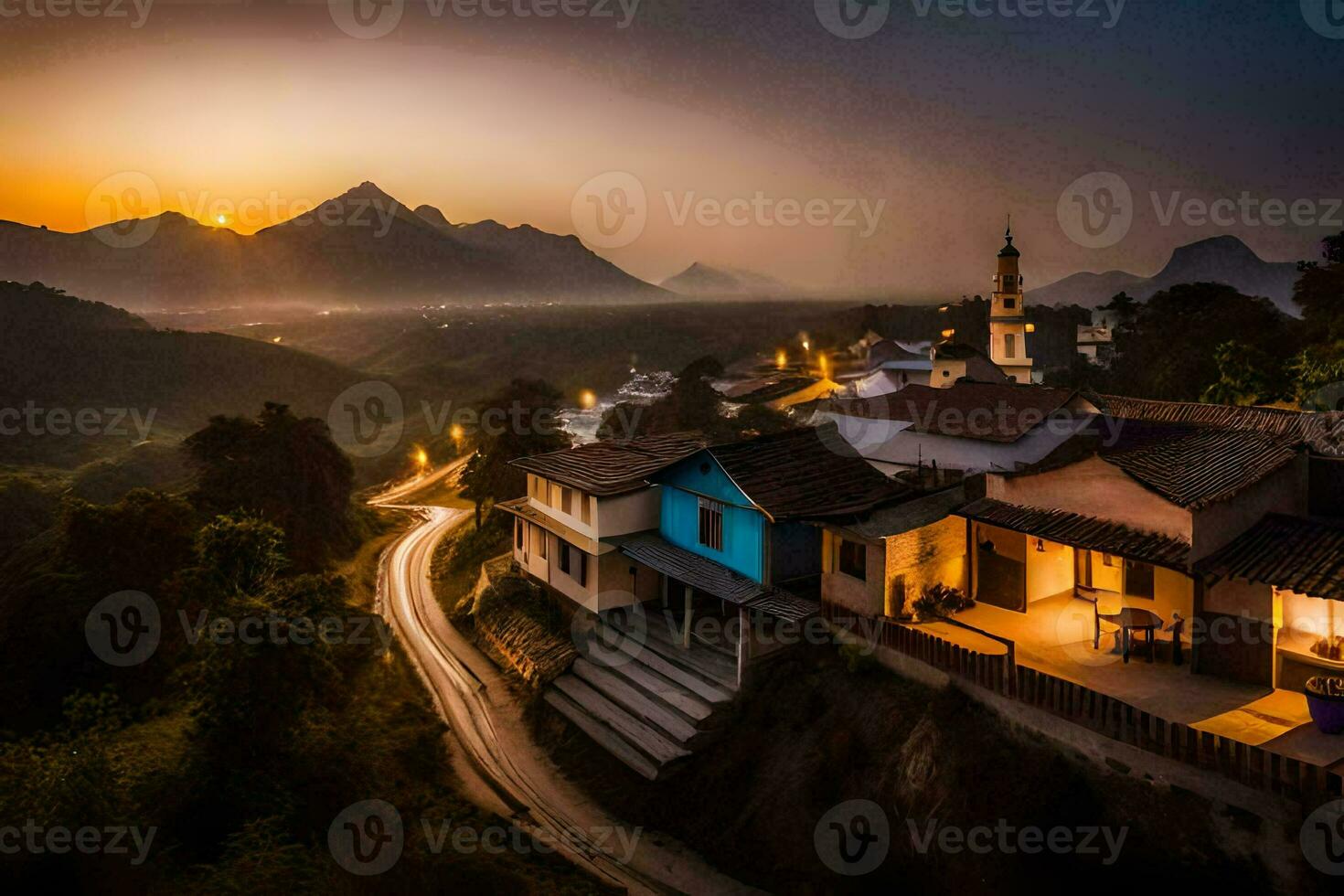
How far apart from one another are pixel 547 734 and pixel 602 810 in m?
3.84

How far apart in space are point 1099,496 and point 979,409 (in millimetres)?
16571

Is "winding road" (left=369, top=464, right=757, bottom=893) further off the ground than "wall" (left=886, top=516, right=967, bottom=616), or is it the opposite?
"wall" (left=886, top=516, right=967, bottom=616)

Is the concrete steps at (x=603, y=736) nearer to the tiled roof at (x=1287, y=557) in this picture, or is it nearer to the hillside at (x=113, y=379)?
the tiled roof at (x=1287, y=557)

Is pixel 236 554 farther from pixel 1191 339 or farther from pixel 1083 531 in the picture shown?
pixel 1191 339

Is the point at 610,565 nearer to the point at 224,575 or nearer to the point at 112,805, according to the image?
the point at 224,575

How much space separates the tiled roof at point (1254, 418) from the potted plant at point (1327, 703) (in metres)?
9.19

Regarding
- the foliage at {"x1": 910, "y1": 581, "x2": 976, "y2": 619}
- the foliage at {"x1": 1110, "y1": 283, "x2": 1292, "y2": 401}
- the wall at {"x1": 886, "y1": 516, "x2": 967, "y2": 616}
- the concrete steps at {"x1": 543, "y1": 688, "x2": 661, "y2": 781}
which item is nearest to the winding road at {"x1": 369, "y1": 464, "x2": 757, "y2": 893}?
the concrete steps at {"x1": 543, "y1": 688, "x2": 661, "y2": 781}

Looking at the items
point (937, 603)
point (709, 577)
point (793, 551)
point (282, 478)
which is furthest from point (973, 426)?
point (282, 478)

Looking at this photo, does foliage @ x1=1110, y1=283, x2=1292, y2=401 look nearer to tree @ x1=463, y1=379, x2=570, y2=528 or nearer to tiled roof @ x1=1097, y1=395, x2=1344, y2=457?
tiled roof @ x1=1097, y1=395, x2=1344, y2=457

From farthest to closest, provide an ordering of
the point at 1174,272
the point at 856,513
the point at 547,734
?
the point at 1174,272
the point at 547,734
the point at 856,513

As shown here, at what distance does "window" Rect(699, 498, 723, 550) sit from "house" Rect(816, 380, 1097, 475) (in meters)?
9.89

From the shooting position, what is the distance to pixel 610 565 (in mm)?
25594

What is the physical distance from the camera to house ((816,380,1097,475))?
29281 millimetres

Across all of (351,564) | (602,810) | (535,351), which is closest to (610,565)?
(602,810)
